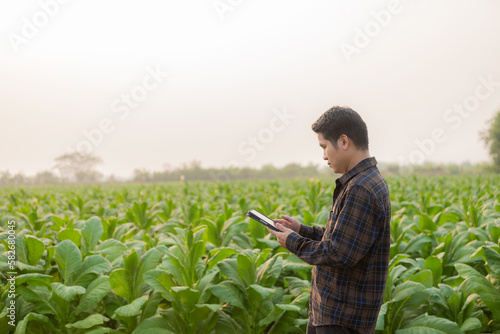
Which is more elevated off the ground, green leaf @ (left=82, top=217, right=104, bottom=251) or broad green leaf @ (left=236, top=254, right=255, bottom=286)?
green leaf @ (left=82, top=217, right=104, bottom=251)

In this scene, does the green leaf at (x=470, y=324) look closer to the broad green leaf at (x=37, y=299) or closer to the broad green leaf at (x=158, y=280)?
the broad green leaf at (x=158, y=280)

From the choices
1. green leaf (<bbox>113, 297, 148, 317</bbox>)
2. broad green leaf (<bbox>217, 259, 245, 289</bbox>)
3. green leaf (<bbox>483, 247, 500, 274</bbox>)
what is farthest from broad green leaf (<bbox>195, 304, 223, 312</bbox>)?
green leaf (<bbox>483, 247, 500, 274</bbox>)

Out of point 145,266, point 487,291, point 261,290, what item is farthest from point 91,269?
point 487,291

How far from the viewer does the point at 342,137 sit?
6.46ft

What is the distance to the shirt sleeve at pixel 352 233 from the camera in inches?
71.9

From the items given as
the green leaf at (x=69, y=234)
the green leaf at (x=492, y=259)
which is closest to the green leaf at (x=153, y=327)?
the green leaf at (x=69, y=234)

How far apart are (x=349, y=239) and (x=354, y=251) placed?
0.06 meters

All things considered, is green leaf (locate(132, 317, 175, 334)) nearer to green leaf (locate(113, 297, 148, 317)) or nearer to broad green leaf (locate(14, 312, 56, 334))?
green leaf (locate(113, 297, 148, 317))

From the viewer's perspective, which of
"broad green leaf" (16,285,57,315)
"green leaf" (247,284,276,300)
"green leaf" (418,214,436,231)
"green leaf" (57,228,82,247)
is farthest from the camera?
"green leaf" (418,214,436,231)

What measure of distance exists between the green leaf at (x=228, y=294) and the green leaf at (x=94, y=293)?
33.0 inches

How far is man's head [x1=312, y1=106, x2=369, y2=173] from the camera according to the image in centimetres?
196

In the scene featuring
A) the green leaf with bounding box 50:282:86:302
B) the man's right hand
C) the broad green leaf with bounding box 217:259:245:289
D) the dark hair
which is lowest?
the green leaf with bounding box 50:282:86:302

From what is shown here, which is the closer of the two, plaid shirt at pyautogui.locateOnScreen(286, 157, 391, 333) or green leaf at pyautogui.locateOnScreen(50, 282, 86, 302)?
plaid shirt at pyautogui.locateOnScreen(286, 157, 391, 333)

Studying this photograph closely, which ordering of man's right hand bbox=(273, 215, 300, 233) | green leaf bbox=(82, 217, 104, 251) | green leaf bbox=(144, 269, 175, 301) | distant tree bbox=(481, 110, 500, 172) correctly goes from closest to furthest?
man's right hand bbox=(273, 215, 300, 233)
green leaf bbox=(144, 269, 175, 301)
green leaf bbox=(82, 217, 104, 251)
distant tree bbox=(481, 110, 500, 172)
